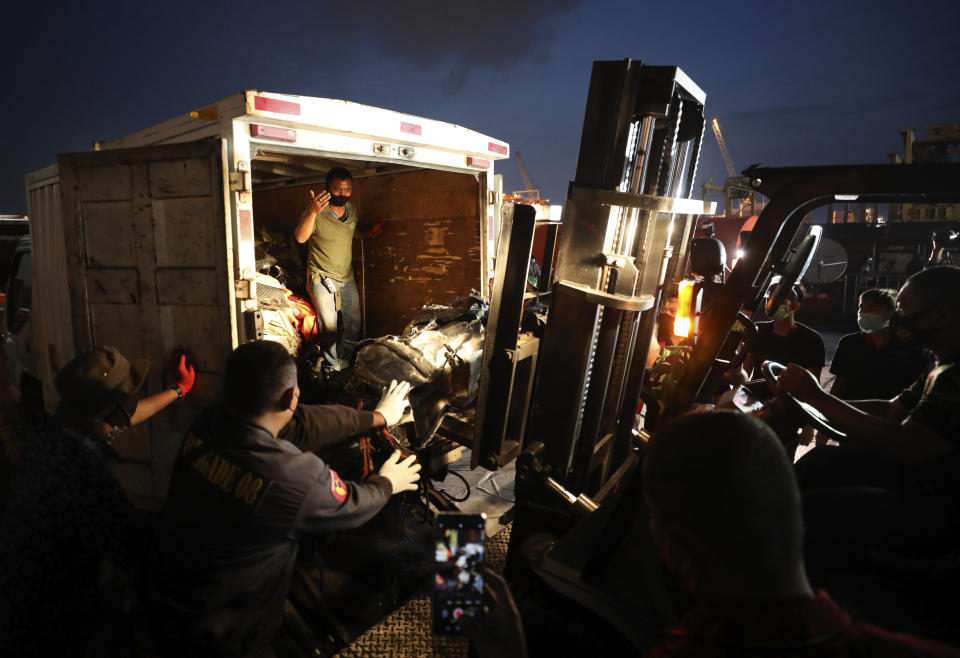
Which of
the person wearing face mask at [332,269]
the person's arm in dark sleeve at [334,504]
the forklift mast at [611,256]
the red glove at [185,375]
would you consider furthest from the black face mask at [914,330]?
the person wearing face mask at [332,269]

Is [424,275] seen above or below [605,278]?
below

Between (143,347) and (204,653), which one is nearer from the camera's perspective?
(204,653)

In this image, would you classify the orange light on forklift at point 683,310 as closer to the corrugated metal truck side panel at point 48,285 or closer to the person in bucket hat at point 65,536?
the person in bucket hat at point 65,536

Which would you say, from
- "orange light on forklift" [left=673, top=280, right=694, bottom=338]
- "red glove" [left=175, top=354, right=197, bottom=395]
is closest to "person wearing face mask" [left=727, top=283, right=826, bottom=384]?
"orange light on forklift" [left=673, top=280, right=694, bottom=338]

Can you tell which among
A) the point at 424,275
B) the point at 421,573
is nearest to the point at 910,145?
the point at 424,275

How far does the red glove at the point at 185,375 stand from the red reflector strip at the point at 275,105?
5.92 ft

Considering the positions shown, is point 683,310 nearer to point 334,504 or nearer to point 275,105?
point 334,504

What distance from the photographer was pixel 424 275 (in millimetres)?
6457

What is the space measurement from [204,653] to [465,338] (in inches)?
99.3

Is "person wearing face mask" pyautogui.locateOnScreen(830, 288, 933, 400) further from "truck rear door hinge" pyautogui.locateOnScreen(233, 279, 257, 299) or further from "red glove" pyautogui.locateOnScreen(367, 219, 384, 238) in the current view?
"red glove" pyautogui.locateOnScreen(367, 219, 384, 238)

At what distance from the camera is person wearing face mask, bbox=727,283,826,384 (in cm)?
412

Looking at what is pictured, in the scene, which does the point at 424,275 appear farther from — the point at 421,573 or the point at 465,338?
the point at 421,573

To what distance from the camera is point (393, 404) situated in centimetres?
301

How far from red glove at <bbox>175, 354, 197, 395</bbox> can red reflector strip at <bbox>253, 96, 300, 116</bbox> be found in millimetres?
1805
